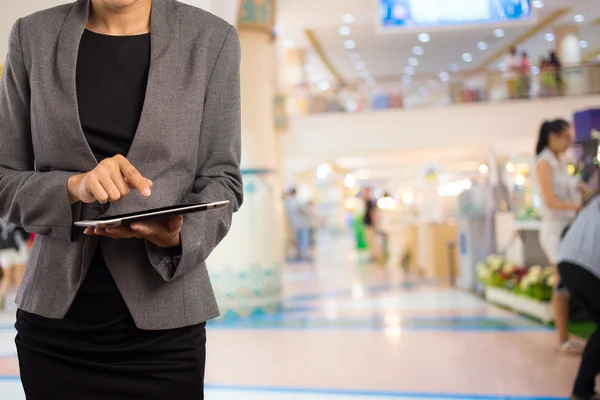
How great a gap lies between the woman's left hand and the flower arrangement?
4.83 m

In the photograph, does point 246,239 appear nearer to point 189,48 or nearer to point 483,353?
point 483,353

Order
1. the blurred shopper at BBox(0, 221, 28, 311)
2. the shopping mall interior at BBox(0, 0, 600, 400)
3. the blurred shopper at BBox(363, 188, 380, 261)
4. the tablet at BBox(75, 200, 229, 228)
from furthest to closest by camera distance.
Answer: the blurred shopper at BBox(363, 188, 380, 261)
the blurred shopper at BBox(0, 221, 28, 311)
the shopping mall interior at BBox(0, 0, 600, 400)
the tablet at BBox(75, 200, 229, 228)

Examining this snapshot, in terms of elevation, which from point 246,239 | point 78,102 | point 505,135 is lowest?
point 246,239

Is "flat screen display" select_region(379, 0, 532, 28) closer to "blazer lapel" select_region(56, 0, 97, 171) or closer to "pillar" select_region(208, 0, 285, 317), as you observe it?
"pillar" select_region(208, 0, 285, 317)

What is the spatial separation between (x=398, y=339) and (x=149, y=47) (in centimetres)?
493

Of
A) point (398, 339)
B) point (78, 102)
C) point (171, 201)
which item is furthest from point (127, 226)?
point (398, 339)

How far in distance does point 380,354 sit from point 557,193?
1.79 m

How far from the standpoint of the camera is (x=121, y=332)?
1.04 metres

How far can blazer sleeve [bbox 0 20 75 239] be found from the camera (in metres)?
0.98

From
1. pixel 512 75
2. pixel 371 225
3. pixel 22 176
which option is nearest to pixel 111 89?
pixel 22 176

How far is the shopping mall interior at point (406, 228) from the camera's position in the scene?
4.42m

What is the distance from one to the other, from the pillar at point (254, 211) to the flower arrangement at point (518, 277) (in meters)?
2.49

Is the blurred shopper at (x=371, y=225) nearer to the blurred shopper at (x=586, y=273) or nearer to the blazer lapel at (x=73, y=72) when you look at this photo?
the blurred shopper at (x=586, y=273)

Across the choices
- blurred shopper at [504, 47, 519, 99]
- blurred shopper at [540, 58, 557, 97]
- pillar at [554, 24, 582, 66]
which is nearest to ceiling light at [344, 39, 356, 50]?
blurred shopper at [504, 47, 519, 99]
